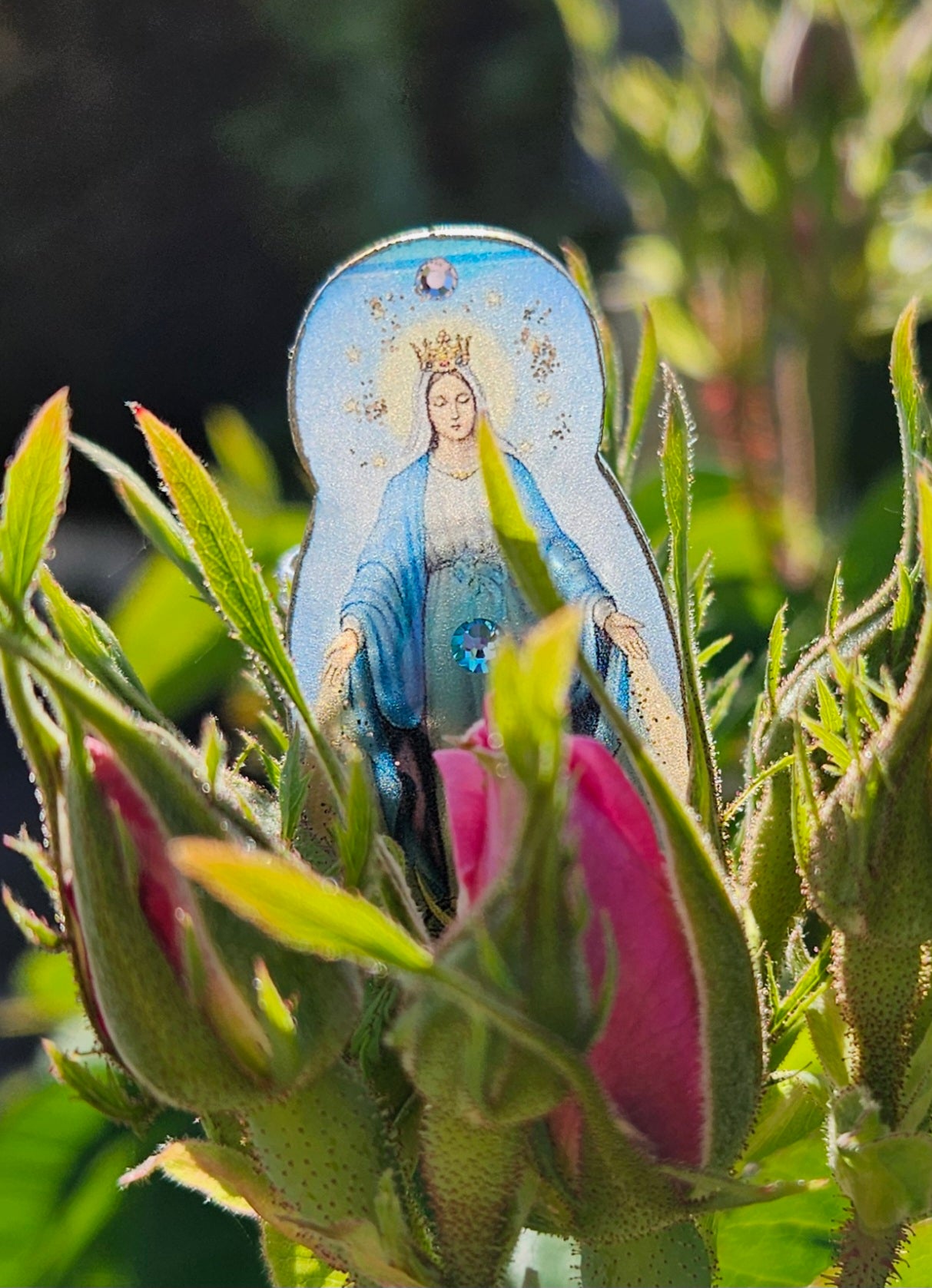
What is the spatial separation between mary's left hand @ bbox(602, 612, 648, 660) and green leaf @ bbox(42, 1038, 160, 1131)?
14 centimetres

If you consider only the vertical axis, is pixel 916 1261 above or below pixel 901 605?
below

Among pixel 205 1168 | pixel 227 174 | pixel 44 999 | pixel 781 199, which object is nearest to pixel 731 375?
pixel 781 199

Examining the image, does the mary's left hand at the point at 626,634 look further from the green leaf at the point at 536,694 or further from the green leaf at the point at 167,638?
the green leaf at the point at 167,638

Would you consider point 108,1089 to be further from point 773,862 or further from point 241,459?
point 241,459

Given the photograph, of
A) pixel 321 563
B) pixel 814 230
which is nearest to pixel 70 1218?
pixel 321 563

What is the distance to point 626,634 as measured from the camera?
33cm

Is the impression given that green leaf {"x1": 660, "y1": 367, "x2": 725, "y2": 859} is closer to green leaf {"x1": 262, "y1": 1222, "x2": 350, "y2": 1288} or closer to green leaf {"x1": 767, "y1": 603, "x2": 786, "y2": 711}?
green leaf {"x1": 767, "y1": 603, "x2": 786, "y2": 711}

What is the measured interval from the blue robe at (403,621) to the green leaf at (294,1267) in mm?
95

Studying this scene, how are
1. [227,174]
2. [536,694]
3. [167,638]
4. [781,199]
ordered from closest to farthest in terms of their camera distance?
[536,694] → [167,638] → [781,199] → [227,174]

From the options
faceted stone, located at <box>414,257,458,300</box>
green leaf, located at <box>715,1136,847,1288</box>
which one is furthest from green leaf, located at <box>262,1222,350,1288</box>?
faceted stone, located at <box>414,257,458,300</box>

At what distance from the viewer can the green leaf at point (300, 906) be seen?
21 cm

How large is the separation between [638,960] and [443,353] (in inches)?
5.8

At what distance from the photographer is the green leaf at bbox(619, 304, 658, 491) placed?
37 cm

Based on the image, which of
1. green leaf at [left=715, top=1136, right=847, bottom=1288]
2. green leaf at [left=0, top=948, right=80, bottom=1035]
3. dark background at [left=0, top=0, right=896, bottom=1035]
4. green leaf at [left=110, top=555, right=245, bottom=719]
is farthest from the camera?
dark background at [left=0, top=0, right=896, bottom=1035]
